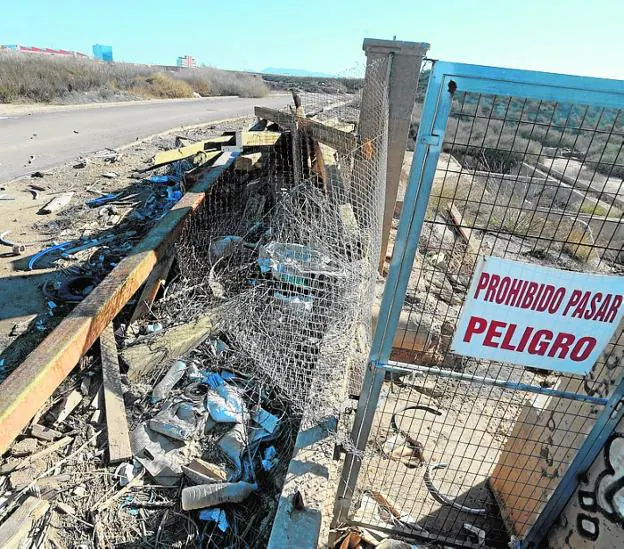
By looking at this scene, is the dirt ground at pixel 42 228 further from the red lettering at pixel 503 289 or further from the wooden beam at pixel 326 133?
the red lettering at pixel 503 289

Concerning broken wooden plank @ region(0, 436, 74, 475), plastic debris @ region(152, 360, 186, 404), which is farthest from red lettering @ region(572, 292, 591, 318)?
broken wooden plank @ region(0, 436, 74, 475)

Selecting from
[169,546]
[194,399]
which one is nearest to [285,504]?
[169,546]

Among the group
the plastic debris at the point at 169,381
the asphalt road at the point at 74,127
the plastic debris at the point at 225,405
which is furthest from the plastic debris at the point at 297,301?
the asphalt road at the point at 74,127

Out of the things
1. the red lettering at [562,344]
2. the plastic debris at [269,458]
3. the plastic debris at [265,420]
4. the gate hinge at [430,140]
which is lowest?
the plastic debris at [269,458]

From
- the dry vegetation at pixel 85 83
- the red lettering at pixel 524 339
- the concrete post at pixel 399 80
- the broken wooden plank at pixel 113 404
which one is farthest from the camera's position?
the dry vegetation at pixel 85 83

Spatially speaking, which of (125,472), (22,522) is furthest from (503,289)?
(22,522)

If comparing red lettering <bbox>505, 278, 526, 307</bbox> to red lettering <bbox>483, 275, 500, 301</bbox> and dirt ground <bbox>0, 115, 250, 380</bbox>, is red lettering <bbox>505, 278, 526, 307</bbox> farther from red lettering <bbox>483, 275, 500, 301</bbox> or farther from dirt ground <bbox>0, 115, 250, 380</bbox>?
dirt ground <bbox>0, 115, 250, 380</bbox>

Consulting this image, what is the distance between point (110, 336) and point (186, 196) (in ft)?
8.48

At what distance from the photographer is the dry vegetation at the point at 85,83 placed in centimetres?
2127

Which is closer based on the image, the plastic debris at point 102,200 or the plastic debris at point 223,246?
the plastic debris at point 223,246

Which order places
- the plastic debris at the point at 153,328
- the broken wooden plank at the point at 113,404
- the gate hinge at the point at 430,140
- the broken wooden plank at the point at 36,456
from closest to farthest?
the gate hinge at the point at 430,140, the broken wooden plank at the point at 36,456, the broken wooden plank at the point at 113,404, the plastic debris at the point at 153,328

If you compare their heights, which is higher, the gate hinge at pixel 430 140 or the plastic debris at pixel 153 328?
the gate hinge at pixel 430 140

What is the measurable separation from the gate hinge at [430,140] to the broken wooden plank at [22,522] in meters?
2.97

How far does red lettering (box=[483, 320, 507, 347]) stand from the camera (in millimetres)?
2059
